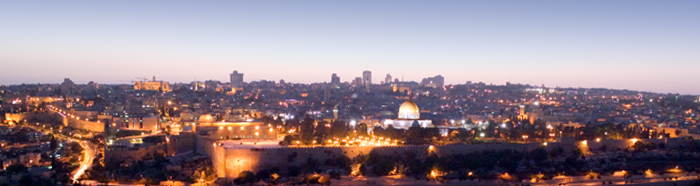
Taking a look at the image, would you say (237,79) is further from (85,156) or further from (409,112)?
(85,156)

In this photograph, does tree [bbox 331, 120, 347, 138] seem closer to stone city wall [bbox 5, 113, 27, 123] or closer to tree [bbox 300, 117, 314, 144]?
tree [bbox 300, 117, 314, 144]

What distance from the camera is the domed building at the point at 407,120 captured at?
121ft

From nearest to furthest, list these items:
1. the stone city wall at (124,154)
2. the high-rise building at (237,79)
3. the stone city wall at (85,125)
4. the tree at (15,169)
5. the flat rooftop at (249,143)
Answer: the tree at (15,169)
the flat rooftop at (249,143)
the stone city wall at (124,154)
the stone city wall at (85,125)
the high-rise building at (237,79)

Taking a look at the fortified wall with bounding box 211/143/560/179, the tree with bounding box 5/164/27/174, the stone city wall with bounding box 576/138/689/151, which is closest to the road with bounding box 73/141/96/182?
the tree with bounding box 5/164/27/174

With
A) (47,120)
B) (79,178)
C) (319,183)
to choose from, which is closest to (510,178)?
(319,183)

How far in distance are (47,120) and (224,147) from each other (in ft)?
63.7

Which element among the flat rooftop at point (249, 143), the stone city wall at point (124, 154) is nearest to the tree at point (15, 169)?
the stone city wall at point (124, 154)

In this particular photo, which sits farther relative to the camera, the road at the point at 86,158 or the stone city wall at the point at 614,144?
the stone city wall at the point at 614,144

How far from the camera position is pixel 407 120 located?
123 ft

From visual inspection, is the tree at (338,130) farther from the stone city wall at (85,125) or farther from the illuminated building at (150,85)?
the illuminated building at (150,85)

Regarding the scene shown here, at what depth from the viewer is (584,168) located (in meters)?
26.2

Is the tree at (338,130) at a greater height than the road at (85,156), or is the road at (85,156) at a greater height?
the tree at (338,130)

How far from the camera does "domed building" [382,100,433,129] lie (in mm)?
36969

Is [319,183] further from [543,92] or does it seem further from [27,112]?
[543,92]
